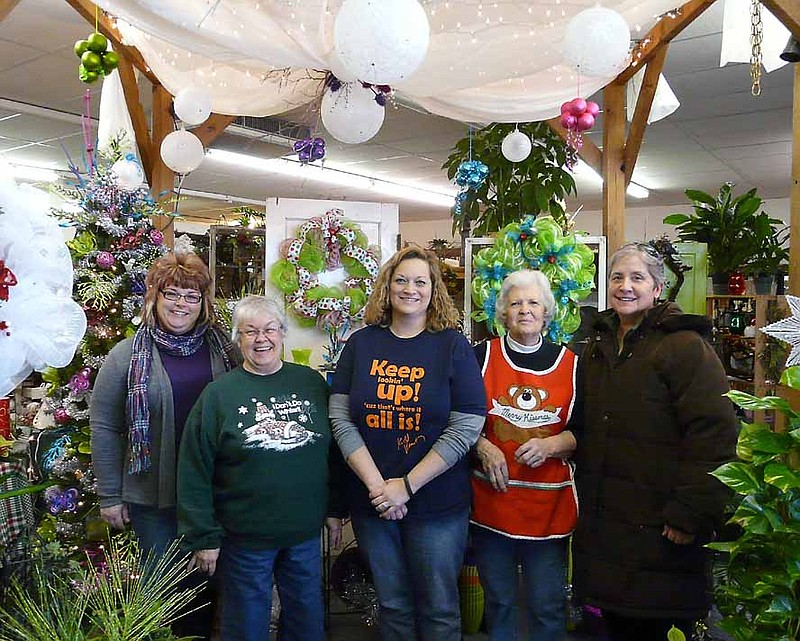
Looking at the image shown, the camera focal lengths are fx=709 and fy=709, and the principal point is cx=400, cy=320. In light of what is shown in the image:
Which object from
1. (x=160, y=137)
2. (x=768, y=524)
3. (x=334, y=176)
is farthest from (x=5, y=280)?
(x=334, y=176)

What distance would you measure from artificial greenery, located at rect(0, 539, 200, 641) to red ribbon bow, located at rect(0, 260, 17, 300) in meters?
0.37

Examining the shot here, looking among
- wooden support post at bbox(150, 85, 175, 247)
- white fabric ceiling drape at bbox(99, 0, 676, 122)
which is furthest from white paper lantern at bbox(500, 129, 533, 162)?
wooden support post at bbox(150, 85, 175, 247)

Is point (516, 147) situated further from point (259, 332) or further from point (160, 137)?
point (259, 332)

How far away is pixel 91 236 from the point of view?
105 inches

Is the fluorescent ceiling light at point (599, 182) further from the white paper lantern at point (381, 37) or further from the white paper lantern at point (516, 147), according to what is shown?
the white paper lantern at point (381, 37)

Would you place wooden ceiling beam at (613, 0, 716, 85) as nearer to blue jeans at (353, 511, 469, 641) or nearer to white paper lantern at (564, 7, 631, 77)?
white paper lantern at (564, 7, 631, 77)

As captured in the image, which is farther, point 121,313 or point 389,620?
point 121,313

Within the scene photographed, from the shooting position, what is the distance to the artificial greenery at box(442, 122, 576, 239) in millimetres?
3787

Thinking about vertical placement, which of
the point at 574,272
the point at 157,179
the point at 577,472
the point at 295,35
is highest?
the point at 295,35

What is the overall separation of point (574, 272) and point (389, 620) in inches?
57.4

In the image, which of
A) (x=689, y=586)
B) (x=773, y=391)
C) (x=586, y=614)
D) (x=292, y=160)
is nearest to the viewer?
(x=689, y=586)

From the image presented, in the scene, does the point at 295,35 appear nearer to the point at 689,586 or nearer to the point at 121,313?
the point at 121,313

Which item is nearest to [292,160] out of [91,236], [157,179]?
[157,179]

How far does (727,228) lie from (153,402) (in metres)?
4.03
